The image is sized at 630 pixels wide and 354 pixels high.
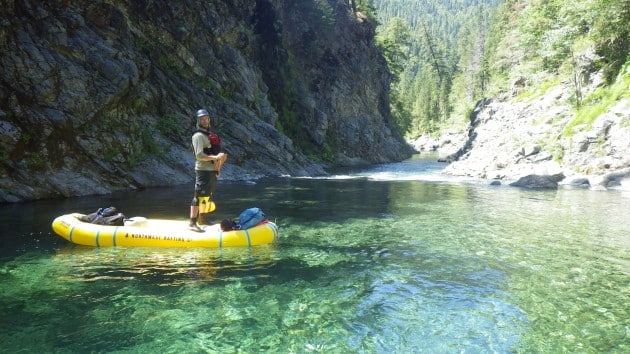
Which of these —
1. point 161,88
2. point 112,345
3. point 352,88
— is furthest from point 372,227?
point 352,88

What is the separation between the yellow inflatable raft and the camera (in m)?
9.61

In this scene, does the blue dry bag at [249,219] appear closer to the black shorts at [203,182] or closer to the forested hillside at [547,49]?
the black shorts at [203,182]

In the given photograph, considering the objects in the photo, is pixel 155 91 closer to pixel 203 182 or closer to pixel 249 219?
pixel 203 182

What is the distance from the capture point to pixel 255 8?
1677 inches

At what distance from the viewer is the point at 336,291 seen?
698cm

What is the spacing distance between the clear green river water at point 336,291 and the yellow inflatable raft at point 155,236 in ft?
0.77

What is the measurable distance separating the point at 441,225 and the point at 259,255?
6.35 m

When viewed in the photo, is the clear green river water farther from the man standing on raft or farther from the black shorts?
the black shorts

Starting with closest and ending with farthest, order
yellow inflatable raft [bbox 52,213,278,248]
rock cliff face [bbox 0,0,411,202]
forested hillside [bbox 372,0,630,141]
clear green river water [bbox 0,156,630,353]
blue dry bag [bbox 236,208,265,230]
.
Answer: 1. clear green river water [bbox 0,156,630,353]
2. yellow inflatable raft [bbox 52,213,278,248]
3. blue dry bag [bbox 236,208,265,230]
4. rock cliff face [bbox 0,0,411,202]
5. forested hillside [bbox 372,0,630,141]

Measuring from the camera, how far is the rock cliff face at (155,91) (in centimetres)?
1956

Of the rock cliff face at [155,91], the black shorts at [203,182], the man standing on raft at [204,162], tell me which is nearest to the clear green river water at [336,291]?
the man standing on raft at [204,162]

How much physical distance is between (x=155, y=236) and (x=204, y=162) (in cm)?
201

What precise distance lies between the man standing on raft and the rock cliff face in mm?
Answer: 11264

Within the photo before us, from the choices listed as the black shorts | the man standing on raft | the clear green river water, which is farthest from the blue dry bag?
the black shorts
